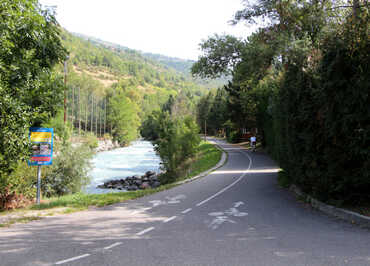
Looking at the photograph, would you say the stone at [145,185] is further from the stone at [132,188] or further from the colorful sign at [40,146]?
the colorful sign at [40,146]

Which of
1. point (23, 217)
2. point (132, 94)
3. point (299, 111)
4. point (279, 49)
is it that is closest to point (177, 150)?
point (279, 49)

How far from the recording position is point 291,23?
15.5 metres

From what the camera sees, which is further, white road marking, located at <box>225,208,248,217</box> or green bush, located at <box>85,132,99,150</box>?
green bush, located at <box>85,132,99,150</box>

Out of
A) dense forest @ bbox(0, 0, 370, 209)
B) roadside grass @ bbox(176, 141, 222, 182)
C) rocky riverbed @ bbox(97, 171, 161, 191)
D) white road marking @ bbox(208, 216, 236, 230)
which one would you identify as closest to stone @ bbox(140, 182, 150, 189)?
rocky riverbed @ bbox(97, 171, 161, 191)

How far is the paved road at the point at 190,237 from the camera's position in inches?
208

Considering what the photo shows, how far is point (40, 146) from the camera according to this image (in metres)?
11.2

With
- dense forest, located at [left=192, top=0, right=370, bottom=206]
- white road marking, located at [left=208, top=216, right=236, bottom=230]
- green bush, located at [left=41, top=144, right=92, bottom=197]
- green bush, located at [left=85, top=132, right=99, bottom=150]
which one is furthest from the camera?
green bush, located at [left=85, top=132, right=99, bottom=150]

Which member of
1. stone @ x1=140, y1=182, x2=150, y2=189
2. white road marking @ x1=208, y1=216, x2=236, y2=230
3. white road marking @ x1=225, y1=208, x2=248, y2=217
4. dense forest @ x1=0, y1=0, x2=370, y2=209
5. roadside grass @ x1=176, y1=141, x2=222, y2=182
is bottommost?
stone @ x1=140, y1=182, x2=150, y2=189

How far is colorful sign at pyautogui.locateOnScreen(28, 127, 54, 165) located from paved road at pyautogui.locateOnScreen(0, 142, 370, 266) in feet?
9.02

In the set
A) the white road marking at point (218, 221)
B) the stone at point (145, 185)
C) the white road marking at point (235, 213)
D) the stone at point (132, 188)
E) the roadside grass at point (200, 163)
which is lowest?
the stone at point (132, 188)

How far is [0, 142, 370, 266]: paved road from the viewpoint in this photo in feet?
17.3

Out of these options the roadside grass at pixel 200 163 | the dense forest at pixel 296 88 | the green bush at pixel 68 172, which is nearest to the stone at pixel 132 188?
the roadside grass at pixel 200 163

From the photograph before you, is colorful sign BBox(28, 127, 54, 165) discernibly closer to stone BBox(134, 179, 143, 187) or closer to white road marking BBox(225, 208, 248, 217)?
white road marking BBox(225, 208, 248, 217)

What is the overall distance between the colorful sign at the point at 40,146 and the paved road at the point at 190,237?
2.75 m
